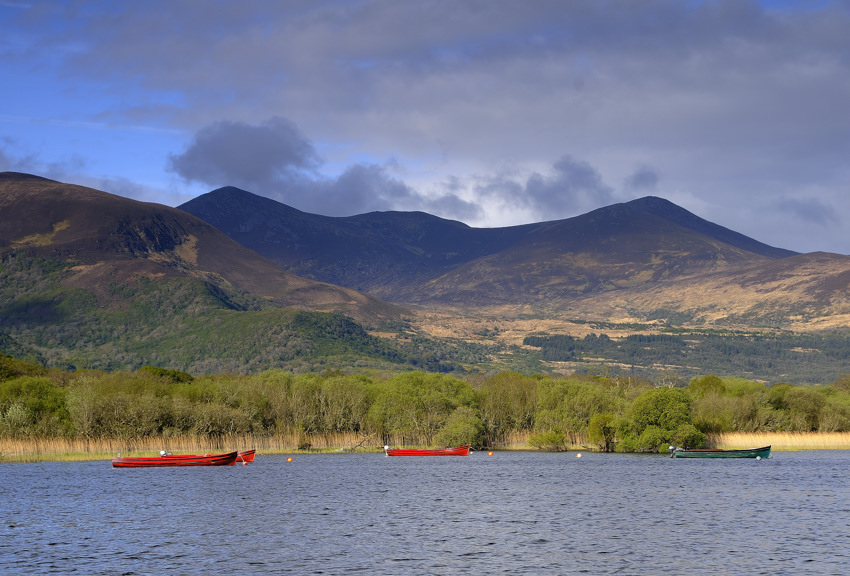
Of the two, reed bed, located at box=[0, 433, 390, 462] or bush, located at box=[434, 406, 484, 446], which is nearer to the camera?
reed bed, located at box=[0, 433, 390, 462]

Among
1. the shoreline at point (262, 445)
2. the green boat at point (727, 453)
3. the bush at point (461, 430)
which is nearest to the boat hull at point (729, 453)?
the green boat at point (727, 453)

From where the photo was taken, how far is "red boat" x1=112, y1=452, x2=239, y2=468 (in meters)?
106

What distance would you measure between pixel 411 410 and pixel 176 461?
42.1 meters

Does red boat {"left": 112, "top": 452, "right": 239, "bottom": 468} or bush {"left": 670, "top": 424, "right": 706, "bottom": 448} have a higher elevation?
red boat {"left": 112, "top": 452, "right": 239, "bottom": 468}

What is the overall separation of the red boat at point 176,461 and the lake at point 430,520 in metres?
1.18

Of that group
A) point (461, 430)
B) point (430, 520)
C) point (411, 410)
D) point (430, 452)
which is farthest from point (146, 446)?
point (430, 520)

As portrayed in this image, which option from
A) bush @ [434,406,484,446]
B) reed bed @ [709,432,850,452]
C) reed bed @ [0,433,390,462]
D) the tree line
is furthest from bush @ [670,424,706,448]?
reed bed @ [0,433,390,462]

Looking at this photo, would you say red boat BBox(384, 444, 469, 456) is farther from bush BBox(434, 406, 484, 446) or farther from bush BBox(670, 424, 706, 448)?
bush BBox(670, 424, 706, 448)

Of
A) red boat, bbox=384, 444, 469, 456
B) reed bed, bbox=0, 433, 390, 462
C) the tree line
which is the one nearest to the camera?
reed bed, bbox=0, 433, 390, 462

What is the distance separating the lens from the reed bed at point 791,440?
5394 inches

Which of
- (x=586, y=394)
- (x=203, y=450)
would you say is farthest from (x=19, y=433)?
(x=586, y=394)

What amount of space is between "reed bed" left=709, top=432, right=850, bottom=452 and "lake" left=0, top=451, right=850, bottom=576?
26473mm

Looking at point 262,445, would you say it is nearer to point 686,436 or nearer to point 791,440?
point 686,436

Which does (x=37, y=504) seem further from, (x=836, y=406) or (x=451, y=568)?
(x=836, y=406)
